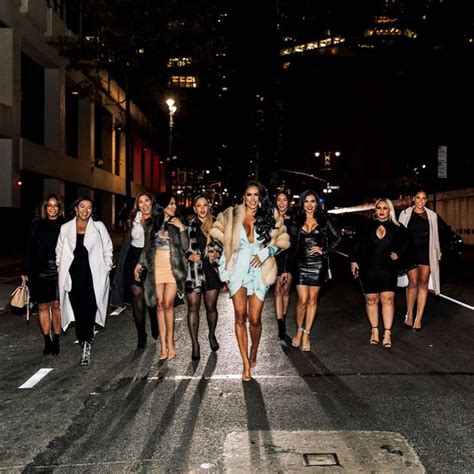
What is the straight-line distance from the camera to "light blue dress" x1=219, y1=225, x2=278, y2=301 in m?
6.56

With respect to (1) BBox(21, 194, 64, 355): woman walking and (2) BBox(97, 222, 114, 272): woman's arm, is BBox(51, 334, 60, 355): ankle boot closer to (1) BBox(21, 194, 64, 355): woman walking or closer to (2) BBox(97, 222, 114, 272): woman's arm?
(1) BBox(21, 194, 64, 355): woman walking

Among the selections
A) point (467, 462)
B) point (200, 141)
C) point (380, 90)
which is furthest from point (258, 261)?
point (380, 90)

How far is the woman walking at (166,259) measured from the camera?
7.50 meters

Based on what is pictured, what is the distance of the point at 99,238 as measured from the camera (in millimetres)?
7508

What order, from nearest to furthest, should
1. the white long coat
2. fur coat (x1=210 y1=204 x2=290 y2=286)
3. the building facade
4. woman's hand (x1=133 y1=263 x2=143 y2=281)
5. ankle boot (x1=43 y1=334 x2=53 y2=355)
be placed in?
fur coat (x1=210 y1=204 x2=290 y2=286) → the white long coat → woman's hand (x1=133 y1=263 x2=143 y2=281) → ankle boot (x1=43 y1=334 x2=53 y2=355) → the building facade

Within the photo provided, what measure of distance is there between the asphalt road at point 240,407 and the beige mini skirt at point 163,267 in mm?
957

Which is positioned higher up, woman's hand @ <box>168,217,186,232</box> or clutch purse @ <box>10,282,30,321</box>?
woman's hand @ <box>168,217,186,232</box>

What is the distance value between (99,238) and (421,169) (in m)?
83.6

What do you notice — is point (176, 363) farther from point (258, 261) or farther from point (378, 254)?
point (378, 254)

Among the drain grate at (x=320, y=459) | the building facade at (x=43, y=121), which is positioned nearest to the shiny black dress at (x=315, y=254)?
the drain grate at (x=320, y=459)

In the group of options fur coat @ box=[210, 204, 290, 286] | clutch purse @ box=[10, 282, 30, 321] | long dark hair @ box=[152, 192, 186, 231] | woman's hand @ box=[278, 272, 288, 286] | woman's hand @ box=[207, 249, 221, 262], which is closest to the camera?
fur coat @ box=[210, 204, 290, 286]

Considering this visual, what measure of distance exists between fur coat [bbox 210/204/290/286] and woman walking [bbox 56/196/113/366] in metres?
1.51

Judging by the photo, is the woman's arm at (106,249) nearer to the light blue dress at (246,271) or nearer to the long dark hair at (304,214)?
the light blue dress at (246,271)

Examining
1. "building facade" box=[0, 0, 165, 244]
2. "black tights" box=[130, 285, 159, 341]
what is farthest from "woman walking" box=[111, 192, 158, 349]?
"building facade" box=[0, 0, 165, 244]
